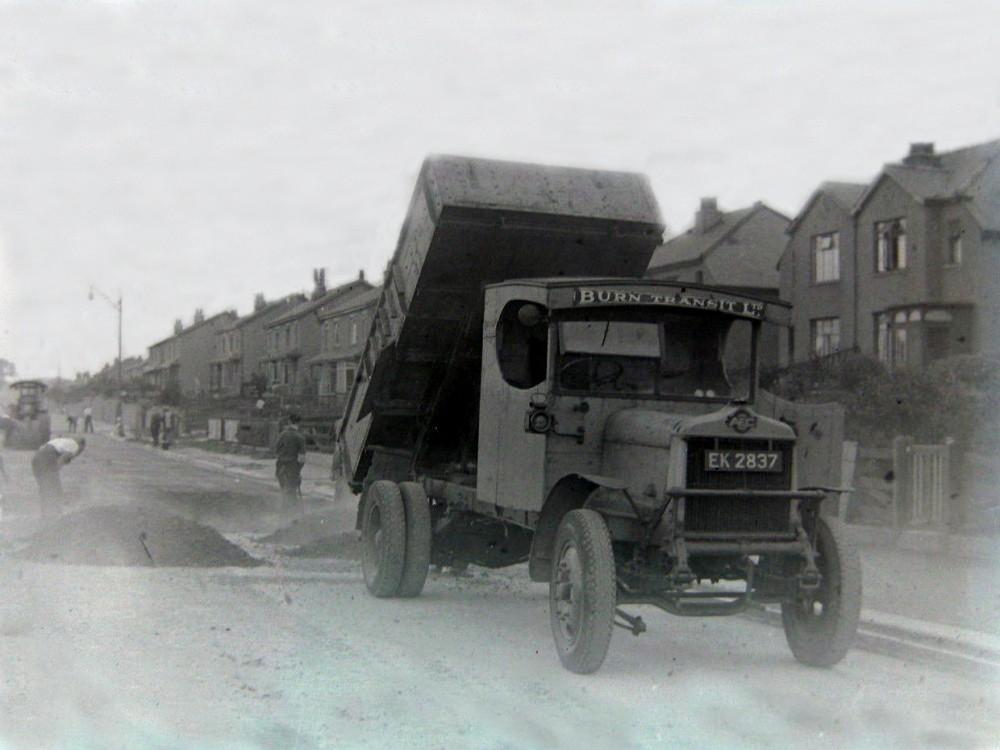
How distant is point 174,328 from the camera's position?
362 ft

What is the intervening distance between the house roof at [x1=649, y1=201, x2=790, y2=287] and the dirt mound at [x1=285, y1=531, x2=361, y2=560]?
3028cm

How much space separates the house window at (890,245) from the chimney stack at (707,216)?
13738 mm

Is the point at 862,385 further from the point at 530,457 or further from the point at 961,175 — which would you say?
the point at 961,175

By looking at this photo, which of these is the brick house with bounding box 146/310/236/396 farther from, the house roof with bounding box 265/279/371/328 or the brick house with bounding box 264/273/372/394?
the house roof with bounding box 265/279/371/328

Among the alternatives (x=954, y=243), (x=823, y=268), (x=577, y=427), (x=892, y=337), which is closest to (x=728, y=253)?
(x=823, y=268)

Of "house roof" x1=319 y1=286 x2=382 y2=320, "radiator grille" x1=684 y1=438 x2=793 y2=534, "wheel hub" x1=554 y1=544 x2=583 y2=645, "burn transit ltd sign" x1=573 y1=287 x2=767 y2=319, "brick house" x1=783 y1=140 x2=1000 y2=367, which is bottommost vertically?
"wheel hub" x1=554 y1=544 x2=583 y2=645

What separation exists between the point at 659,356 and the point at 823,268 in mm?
29964

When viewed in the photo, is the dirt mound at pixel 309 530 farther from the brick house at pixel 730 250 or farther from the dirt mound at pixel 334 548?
the brick house at pixel 730 250

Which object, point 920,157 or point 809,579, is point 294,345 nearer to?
point 920,157

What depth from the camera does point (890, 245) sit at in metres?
33.2

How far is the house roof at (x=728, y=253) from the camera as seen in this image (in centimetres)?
4291

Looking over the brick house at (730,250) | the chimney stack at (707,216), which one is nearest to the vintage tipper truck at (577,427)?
the brick house at (730,250)

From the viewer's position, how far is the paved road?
5672mm

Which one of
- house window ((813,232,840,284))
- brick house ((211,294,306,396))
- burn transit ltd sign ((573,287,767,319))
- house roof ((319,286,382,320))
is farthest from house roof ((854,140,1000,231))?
brick house ((211,294,306,396))
